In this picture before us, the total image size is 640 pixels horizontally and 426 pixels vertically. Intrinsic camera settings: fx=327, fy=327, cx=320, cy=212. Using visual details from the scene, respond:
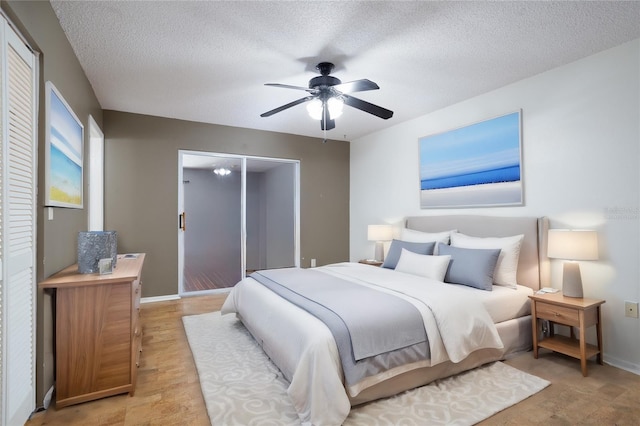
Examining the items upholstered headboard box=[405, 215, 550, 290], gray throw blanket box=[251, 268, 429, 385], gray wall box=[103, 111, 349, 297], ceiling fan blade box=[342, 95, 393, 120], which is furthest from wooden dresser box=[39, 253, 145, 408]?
upholstered headboard box=[405, 215, 550, 290]

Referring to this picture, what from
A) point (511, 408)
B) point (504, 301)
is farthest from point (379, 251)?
point (511, 408)

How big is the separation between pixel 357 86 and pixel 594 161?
6.85ft

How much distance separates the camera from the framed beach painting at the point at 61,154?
2043 mm

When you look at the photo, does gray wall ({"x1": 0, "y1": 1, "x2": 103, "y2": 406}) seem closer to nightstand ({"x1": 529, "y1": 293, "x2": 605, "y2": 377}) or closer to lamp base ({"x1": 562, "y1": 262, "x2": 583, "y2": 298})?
nightstand ({"x1": 529, "y1": 293, "x2": 605, "y2": 377})

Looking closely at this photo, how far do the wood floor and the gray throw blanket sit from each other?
0.59m

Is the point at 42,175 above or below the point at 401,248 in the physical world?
above

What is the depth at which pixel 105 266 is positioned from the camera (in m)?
2.18

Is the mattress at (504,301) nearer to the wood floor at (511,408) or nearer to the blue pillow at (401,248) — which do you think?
the wood floor at (511,408)

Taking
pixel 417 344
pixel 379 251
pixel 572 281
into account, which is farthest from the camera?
pixel 379 251

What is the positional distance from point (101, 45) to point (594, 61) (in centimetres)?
405

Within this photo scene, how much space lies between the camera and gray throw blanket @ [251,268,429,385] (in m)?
1.88

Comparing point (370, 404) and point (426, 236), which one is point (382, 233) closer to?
point (426, 236)

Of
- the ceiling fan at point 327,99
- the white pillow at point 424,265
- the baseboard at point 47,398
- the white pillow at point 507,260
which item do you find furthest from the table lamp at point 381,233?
the baseboard at point 47,398

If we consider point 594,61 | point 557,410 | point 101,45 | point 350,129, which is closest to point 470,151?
point 594,61
